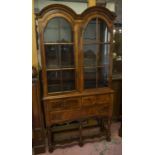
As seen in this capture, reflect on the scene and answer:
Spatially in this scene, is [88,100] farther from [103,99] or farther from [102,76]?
[102,76]

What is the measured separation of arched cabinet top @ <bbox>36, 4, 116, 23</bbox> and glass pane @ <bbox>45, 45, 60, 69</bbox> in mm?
391

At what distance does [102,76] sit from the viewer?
2562mm

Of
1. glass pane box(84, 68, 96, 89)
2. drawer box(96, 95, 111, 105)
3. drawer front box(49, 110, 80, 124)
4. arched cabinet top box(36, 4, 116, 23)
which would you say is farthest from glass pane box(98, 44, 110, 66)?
drawer front box(49, 110, 80, 124)

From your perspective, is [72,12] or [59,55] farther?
[59,55]

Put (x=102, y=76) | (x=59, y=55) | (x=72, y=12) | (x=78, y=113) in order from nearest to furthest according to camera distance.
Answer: (x=72, y=12), (x=59, y=55), (x=78, y=113), (x=102, y=76)

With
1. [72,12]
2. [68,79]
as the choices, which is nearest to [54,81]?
[68,79]

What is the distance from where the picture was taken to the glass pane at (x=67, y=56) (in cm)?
234

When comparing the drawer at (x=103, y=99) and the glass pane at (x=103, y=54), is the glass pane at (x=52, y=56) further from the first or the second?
the drawer at (x=103, y=99)

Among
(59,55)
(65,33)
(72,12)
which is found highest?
(72,12)

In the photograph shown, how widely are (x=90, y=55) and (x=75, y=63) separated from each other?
25cm

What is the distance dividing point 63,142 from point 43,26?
1.60m

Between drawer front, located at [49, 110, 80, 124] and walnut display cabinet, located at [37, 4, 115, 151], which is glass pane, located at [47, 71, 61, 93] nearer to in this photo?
walnut display cabinet, located at [37, 4, 115, 151]

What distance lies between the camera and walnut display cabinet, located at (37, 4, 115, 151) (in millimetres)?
2246
